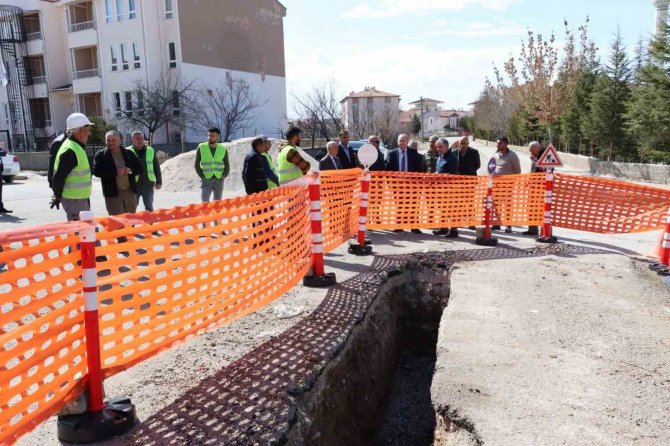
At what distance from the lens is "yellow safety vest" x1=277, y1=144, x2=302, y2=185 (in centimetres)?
738

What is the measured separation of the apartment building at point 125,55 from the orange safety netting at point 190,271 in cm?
3267

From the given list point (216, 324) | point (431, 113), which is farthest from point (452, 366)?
point (431, 113)

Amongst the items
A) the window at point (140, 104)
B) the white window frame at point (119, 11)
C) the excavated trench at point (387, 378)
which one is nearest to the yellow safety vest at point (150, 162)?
the excavated trench at point (387, 378)

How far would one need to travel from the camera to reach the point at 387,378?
592 centimetres

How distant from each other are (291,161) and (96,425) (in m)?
4.95

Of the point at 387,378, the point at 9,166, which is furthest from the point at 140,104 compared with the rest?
the point at 387,378

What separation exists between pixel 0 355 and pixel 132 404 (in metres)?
0.83

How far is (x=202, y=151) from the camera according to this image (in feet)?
28.0

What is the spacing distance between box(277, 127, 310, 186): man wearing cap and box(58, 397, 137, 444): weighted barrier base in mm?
4724

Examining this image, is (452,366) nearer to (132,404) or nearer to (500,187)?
(132,404)

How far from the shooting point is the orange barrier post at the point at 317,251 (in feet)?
18.6

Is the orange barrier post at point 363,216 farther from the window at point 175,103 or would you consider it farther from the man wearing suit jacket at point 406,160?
the window at point 175,103

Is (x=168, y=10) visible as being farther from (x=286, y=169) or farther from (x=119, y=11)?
(x=286, y=169)

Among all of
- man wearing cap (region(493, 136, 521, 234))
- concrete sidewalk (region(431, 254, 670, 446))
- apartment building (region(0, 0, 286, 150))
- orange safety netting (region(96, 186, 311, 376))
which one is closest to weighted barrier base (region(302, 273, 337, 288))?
orange safety netting (region(96, 186, 311, 376))
